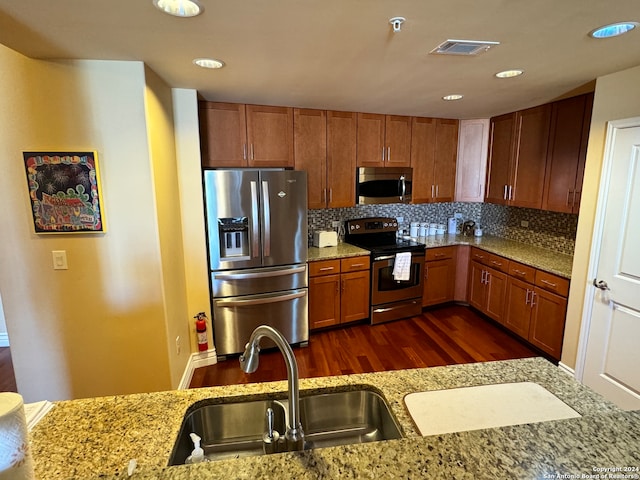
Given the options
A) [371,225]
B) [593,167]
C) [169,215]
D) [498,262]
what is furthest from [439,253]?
[169,215]

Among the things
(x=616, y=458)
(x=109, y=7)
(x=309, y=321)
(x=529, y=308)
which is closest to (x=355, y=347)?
(x=309, y=321)

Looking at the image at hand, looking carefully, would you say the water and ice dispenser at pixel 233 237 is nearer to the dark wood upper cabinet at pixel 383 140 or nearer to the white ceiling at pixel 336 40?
the white ceiling at pixel 336 40

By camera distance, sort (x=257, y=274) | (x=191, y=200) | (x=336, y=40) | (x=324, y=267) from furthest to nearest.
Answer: (x=324, y=267) → (x=257, y=274) → (x=191, y=200) → (x=336, y=40)

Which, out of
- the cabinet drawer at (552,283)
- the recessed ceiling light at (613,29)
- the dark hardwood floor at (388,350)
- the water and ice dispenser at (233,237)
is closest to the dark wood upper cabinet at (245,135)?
the water and ice dispenser at (233,237)

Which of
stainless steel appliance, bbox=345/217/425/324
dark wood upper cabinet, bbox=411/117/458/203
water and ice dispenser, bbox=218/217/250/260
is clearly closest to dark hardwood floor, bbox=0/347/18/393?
water and ice dispenser, bbox=218/217/250/260

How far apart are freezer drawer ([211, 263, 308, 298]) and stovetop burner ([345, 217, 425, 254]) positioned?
3.09 ft

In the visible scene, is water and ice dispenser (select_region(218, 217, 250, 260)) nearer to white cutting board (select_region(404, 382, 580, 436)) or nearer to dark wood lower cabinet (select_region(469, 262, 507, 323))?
white cutting board (select_region(404, 382, 580, 436))

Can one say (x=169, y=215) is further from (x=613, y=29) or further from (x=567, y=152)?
(x=567, y=152)

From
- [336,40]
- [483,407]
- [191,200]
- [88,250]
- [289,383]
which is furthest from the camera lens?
[191,200]

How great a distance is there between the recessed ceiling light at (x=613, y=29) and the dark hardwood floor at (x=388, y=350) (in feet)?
8.26

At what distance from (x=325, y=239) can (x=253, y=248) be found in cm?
103

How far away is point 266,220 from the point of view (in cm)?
295

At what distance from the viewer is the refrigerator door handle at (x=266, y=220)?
2902 millimetres

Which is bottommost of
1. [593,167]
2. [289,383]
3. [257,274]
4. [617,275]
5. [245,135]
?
[257,274]
